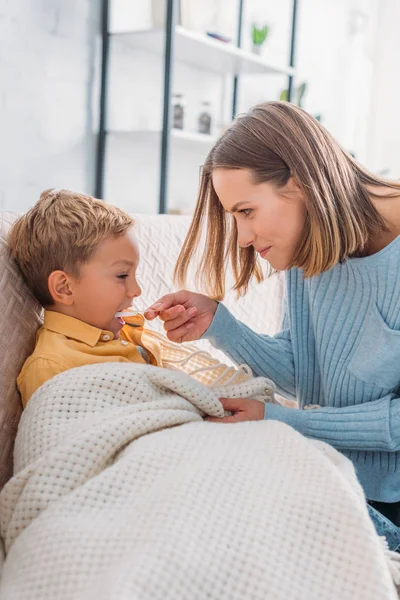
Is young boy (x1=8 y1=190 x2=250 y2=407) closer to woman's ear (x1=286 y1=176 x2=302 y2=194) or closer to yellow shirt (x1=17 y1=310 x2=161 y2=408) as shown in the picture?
yellow shirt (x1=17 y1=310 x2=161 y2=408)

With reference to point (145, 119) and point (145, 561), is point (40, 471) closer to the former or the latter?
point (145, 561)

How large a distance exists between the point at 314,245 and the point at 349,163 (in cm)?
19

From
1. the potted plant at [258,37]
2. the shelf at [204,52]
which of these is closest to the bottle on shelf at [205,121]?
the shelf at [204,52]

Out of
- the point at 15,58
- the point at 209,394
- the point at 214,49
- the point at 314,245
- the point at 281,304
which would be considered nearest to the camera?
the point at 209,394

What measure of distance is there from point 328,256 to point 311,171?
0.49 feet

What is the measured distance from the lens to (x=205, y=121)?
10.9 ft

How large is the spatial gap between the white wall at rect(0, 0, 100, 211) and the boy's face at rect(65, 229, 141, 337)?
4.64 ft

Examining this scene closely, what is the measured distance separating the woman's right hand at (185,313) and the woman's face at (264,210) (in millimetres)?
184

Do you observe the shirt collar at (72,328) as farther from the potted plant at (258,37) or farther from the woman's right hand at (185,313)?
the potted plant at (258,37)

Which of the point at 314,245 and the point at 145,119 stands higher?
the point at 145,119

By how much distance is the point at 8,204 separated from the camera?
2.51 m

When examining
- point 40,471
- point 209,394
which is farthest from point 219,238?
point 40,471

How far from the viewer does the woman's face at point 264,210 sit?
120 centimetres

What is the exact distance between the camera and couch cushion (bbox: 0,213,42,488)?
1037 mm
